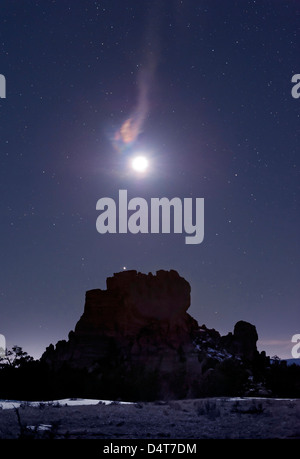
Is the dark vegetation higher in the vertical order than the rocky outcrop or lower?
lower

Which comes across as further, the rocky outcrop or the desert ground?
the rocky outcrop

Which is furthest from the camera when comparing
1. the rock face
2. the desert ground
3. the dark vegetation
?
the rock face

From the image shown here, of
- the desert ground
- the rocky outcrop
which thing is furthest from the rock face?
the desert ground

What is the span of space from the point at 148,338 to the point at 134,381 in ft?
94.6

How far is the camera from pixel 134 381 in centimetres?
7775

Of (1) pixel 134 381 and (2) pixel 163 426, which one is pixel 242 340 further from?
(2) pixel 163 426

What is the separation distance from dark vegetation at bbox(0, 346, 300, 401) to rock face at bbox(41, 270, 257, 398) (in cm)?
92

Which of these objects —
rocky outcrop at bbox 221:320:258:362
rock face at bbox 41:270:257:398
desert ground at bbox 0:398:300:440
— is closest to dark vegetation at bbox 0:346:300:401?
rock face at bbox 41:270:257:398

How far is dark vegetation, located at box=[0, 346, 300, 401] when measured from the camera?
33.8 m

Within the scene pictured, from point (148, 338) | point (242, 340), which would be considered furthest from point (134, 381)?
point (242, 340)

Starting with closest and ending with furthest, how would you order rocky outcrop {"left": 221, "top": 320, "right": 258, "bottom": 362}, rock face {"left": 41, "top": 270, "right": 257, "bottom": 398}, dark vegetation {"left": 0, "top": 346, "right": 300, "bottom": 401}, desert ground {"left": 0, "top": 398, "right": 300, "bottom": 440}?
desert ground {"left": 0, "top": 398, "right": 300, "bottom": 440} → dark vegetation {"left": 0, "top": 346, "right": 300, "bottom": 401} → rock face {"left": 41, "top": 270, "right": 257, "bottom": 398} → rocky outcrop {"left": 221, "top": 320, "right": 258, "bottom": 362}

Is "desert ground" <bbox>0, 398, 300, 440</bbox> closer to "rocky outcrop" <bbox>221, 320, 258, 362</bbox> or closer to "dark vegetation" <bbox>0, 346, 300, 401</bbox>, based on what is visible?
"dark vegetation" <bbox>0, 346, 300, 401</bbox>

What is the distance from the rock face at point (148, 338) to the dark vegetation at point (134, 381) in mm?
917
